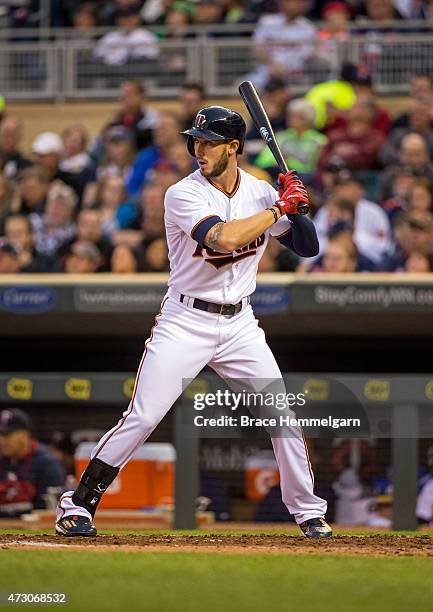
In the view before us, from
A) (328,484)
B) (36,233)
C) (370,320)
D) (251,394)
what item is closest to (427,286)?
(370,320)

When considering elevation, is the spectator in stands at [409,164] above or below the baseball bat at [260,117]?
below

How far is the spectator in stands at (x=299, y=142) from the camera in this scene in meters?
10.1

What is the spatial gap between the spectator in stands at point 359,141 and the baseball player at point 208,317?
16.3ft

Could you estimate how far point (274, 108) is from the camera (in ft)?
34.8

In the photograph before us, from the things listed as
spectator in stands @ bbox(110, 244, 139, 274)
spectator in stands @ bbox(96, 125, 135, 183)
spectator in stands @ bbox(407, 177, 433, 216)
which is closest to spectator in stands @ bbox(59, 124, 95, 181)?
spectator in stands @ bbox(96, 125, 135, 183)

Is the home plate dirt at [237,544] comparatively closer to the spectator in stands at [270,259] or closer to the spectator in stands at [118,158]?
the spectator in stands at [270,259]

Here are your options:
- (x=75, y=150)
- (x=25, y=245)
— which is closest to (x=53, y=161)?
(x=75, y=150)

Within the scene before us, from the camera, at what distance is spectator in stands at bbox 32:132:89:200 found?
10.8 metres

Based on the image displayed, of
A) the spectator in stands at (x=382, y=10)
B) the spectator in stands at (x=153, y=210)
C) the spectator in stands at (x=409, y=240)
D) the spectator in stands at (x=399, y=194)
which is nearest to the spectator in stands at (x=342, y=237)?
the spectator in stands at (x=409, y=240)

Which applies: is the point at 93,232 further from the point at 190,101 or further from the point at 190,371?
the point at 190,371

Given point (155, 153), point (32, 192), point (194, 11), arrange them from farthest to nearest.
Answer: point (194, 11)
point (155, 153)
point (32, 192)

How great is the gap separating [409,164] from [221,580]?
6.07 meters

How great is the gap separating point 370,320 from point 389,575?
4048 mm

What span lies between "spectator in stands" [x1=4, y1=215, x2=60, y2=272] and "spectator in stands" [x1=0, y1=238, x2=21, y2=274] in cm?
6
